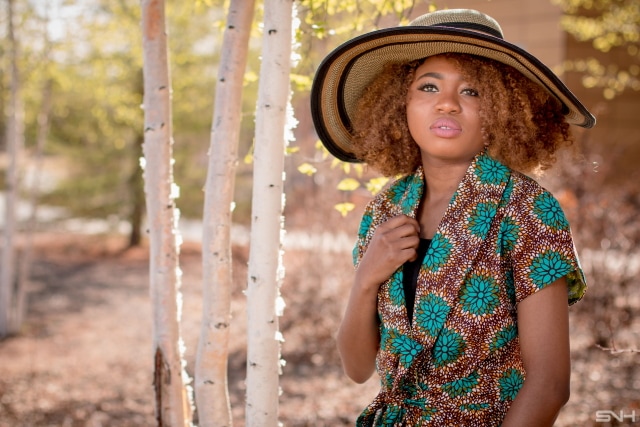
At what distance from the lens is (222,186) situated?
8.30ft

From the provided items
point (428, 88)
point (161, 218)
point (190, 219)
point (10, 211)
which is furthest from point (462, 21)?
point (190, 219)

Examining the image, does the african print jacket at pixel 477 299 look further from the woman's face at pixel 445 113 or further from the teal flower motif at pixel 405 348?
the woman's face at pixel 445 113

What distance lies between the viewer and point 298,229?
282 inches

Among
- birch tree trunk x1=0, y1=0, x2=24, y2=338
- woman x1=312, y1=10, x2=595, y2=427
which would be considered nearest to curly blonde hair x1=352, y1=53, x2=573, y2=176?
woman x1=312, y1=10, x2=595, y2=427

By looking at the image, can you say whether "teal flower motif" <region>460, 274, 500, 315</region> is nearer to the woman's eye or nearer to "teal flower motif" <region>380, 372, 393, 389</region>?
"teal flower motif" <region>380, 372, 393, 389</region>

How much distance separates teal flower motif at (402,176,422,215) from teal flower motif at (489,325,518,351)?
0.43m

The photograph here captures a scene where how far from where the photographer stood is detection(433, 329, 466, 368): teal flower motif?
184 cm

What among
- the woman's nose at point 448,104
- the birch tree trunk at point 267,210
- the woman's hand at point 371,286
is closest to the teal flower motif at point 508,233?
the woman's hand at point 371,286

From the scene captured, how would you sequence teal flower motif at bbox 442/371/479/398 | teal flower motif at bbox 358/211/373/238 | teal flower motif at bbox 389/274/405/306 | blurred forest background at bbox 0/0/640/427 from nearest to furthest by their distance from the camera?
teal flower motif at bbox 442/371/479/398 < teal flower motif at bbox 389/274/405/306 < teal flower motif at bbox 358/211/373/238 < blurred forest background at bbox 0/0/640/427

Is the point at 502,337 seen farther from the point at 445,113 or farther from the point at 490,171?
the point at 445,113

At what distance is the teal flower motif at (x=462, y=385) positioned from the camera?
6.08 ft

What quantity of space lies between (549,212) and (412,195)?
0.44 metres

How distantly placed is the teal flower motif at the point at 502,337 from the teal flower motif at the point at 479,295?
63 millimetres

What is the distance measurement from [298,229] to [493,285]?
5370 millimetres
